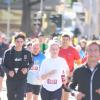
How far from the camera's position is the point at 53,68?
1023 centimetres

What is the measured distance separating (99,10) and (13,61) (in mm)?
48044

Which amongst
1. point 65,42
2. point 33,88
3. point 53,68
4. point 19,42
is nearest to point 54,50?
point 53,68

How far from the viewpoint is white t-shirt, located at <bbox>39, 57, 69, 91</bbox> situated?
1020cm

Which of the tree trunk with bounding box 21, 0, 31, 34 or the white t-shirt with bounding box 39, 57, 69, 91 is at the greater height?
the white t-shirt with bounding box 39, 57, 69, 91

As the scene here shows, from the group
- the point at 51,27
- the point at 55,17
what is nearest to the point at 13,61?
the point at 55,17

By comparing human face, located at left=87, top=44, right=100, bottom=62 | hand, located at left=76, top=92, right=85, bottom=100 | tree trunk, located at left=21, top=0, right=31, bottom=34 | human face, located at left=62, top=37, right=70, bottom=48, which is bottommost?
tree trunk, located at left=21, top=0, right=31, bottom=34

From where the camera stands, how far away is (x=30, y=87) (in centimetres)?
1338

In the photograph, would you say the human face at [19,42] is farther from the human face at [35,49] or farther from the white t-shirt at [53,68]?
the human face at [35,49]

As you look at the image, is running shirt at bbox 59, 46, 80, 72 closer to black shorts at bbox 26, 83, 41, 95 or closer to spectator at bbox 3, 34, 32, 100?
black shorts at bbox 26, 83, 41, 95

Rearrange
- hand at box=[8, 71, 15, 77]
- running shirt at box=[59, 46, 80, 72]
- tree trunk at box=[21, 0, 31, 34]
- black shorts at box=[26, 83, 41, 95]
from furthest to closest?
tree trunk at box=[21, 0, 31, 34] → black shorts at box=[26, 83, 41, 95] → running shirt at box=[59, 46, 80, 72] → hand at box=[8, 71, 15, 77]

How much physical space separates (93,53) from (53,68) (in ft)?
9.04

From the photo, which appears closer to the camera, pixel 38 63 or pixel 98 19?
pixel 38 63

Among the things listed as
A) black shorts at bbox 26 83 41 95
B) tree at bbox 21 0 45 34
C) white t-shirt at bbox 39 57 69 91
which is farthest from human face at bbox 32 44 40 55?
tree at bbox 21 0 45 34

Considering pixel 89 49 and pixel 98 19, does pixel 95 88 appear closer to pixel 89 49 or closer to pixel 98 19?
pixel 89 49
